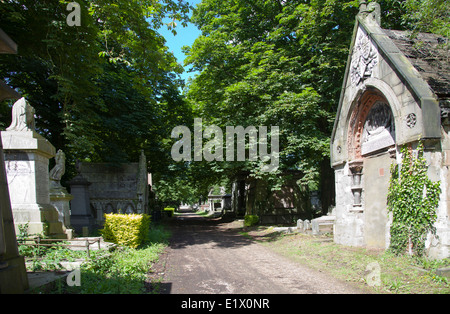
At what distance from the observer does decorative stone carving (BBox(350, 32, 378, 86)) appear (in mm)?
9234

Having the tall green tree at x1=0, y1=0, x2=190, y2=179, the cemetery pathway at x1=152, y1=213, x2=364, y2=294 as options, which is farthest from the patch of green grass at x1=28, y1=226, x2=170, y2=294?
the tall green tree at x1=0, y1=0, x2=190, y2=179

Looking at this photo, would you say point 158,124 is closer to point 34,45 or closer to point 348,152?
point 34,45

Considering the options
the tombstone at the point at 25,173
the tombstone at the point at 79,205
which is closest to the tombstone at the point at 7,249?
the tombstone at the point at 25,173

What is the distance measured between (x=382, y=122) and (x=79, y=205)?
42.8ft

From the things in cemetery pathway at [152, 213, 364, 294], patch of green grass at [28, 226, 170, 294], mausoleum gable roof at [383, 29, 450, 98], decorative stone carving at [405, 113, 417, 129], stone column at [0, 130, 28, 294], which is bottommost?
cemetery pathway at [152, 213, 364, 294]

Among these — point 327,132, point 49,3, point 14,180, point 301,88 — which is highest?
point 49,3

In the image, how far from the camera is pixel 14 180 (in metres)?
7.32

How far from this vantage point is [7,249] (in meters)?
3.97

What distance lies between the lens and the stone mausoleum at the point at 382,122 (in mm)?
6938

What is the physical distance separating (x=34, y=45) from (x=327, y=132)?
47.8 ft

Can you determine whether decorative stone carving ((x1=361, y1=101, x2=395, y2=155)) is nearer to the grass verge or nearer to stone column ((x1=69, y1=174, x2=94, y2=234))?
the grass verge

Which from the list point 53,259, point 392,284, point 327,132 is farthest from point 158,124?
point 392,284

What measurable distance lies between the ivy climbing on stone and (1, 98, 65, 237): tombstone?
29.4 feet

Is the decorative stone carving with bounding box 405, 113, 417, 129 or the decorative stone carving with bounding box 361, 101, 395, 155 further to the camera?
the decorative stone carving with bounding box 361, 101, 395, 155
